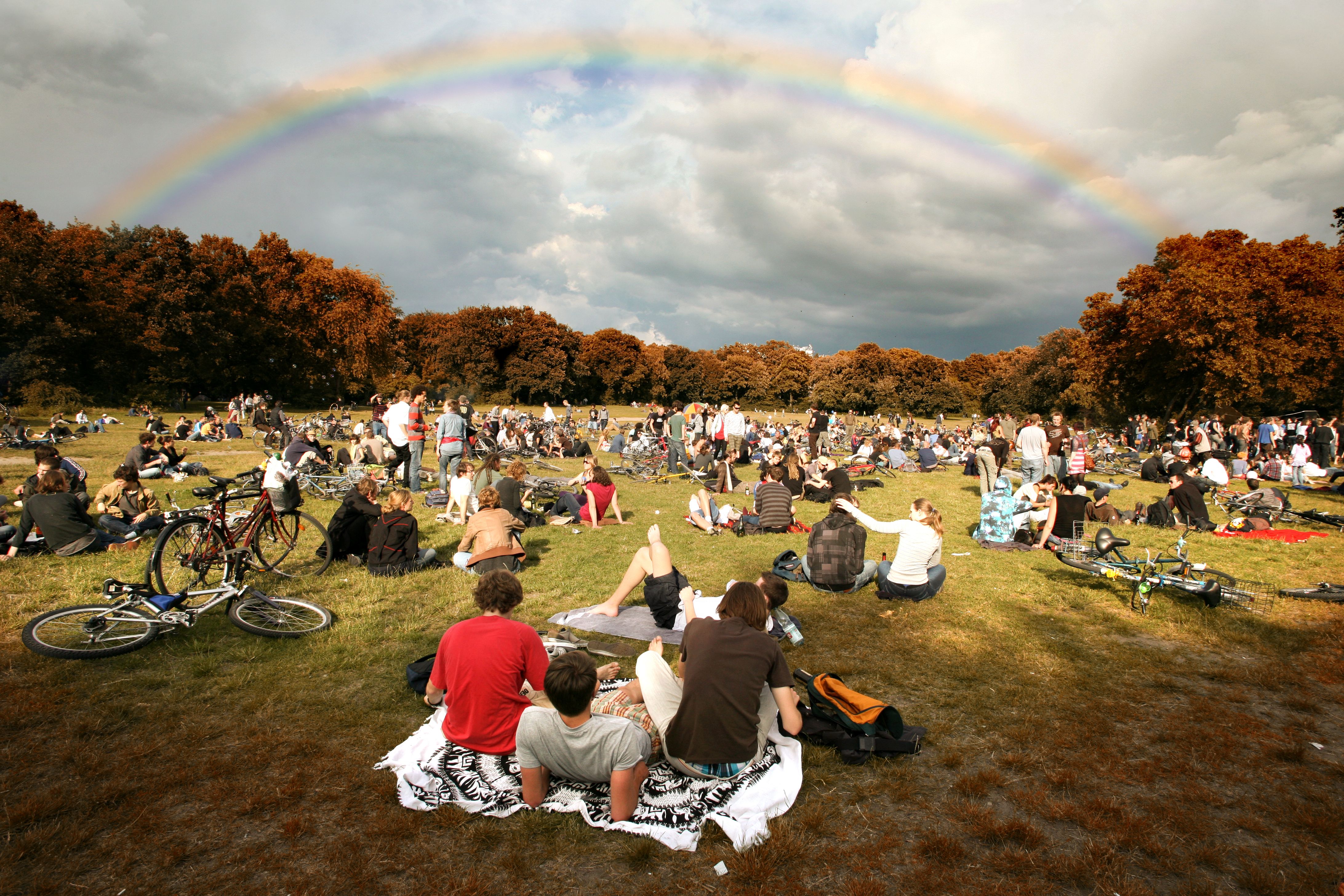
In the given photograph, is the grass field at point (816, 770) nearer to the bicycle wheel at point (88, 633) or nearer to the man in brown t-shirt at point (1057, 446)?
the bicycle wheel at point (88, 633)

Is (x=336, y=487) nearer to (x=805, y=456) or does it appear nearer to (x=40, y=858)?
(x=40, y=858)

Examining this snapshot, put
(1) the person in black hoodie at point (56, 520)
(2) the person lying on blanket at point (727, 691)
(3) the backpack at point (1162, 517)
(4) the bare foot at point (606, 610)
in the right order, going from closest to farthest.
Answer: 1. (2) the person lying on blanket at point (727, 691)
2. (4) the bare foot at point (606, 610)
3. (1) the person in black hoodie at point (56, 520)
4. (3) the backpack at point (1162, 517)

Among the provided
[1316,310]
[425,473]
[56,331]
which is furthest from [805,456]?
[56,331]

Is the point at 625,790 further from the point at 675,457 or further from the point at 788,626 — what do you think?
the point at 675,457

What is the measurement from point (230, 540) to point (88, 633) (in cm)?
144

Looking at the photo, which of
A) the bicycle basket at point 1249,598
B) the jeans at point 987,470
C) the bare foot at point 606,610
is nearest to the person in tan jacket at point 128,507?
the bare foot at point 606,610

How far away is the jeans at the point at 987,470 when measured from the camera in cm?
1216

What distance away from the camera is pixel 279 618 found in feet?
18.1

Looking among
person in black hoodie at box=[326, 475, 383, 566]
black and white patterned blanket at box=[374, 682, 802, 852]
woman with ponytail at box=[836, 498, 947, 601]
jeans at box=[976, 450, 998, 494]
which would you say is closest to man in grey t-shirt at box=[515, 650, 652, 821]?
black and white patterned blanket at box=[374, 682, 802, 852]

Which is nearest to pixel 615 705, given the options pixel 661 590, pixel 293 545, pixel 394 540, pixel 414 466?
pixel 661 590

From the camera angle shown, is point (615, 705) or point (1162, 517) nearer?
point (615, 705)

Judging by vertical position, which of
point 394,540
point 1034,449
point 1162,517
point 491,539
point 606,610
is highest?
point 1034,449

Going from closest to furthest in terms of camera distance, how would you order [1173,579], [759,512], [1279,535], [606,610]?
[606,610], [1173,579], [1279,535], [759,512]

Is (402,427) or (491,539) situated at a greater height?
(402,427)
